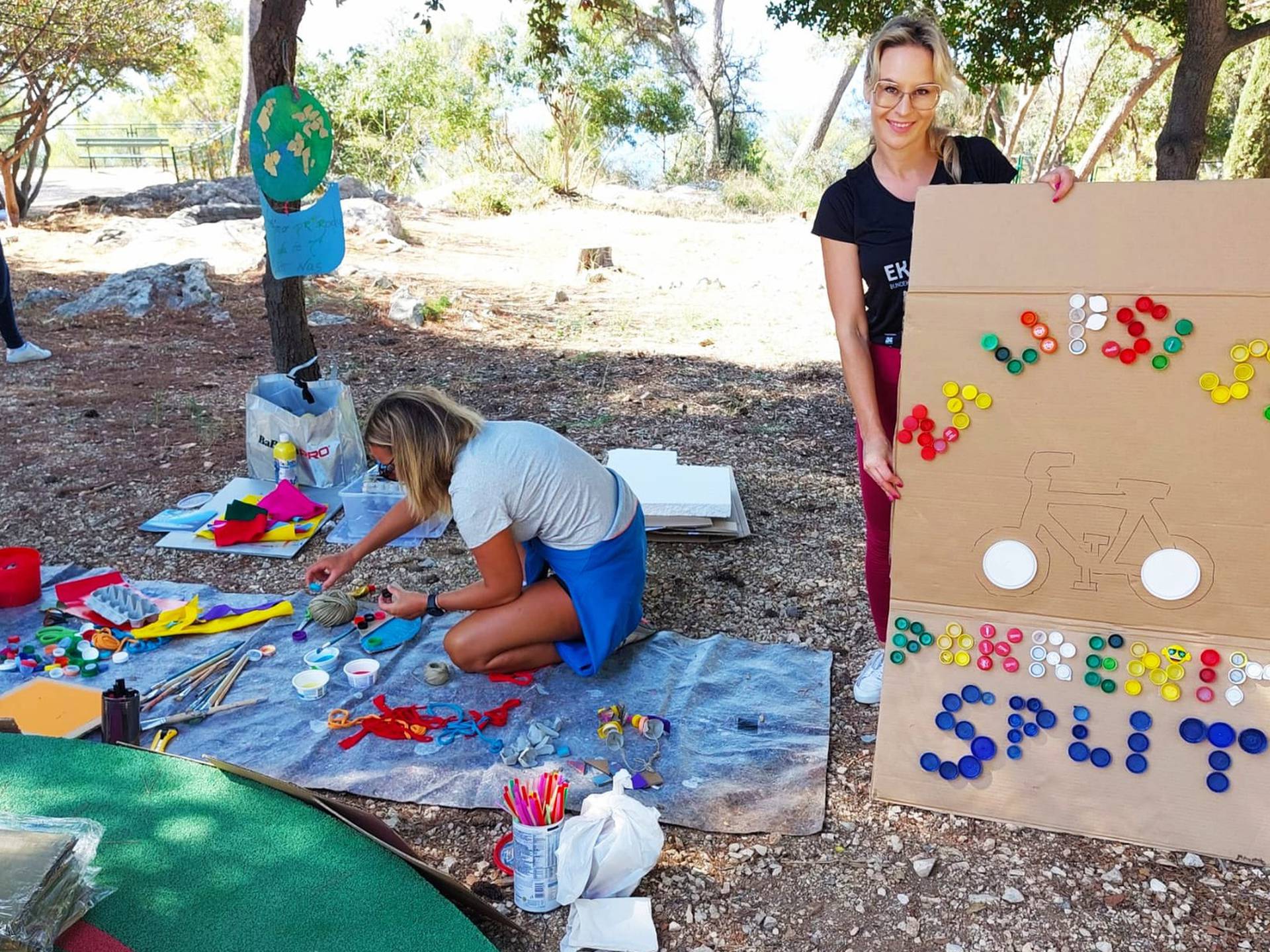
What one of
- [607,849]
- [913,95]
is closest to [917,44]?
[913,95]

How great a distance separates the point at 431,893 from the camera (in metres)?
1.82

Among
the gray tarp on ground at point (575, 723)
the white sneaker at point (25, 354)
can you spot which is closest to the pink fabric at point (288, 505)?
the gray tarp on ground at point (575, 723)

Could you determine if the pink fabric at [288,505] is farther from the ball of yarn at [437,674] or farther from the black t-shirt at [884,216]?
the black t-shirt at [884,216]

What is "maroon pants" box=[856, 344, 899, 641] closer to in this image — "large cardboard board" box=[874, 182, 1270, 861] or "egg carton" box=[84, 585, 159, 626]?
"large cardboard board" box=[874, 182, 1270, 861]

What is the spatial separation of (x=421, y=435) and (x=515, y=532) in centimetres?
37

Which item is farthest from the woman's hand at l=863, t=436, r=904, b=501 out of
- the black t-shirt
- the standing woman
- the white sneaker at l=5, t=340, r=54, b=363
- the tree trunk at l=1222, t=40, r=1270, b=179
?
the tree trunk at l=1222, t=40, r=1270, b=179

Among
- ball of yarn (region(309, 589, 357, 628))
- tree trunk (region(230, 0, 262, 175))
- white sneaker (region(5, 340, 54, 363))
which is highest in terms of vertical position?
tree trunk (region(230, 0, 262, 175))

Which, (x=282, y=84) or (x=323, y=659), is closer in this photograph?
(x=323, y=659)

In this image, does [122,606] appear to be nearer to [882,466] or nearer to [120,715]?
[120,715]

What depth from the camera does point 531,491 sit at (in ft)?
8.34

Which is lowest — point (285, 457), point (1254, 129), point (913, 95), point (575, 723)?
→ point (575, 723)

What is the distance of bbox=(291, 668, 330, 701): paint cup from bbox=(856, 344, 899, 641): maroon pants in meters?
1.46

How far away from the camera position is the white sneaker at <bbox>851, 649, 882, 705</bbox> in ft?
8.57

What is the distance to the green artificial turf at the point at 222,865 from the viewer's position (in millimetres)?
1672
